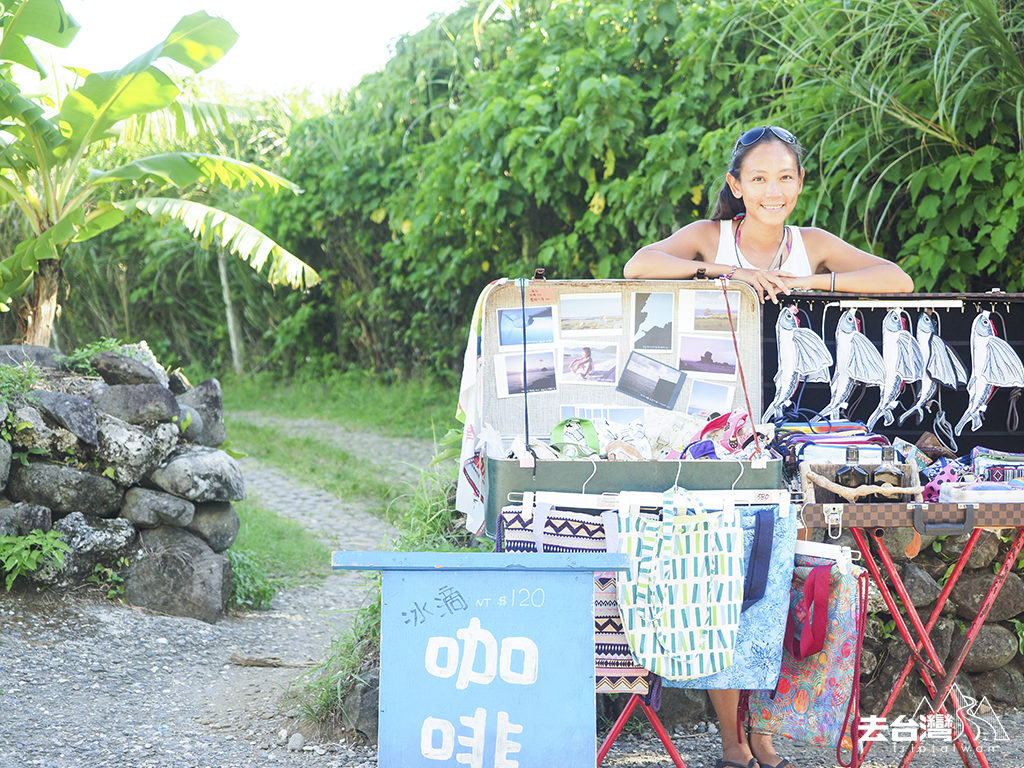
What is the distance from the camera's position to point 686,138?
6809mm

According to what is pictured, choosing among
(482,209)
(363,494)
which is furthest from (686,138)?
(363,494)

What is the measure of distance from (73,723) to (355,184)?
901 centimetres

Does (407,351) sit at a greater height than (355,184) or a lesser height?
lesser

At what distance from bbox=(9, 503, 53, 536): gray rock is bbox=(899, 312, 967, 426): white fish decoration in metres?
4.19

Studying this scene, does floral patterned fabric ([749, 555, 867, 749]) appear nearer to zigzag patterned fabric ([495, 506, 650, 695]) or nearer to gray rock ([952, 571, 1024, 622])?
zigzag patterned fabric ([495, 506, 650, 695])

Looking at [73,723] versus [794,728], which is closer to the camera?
[794,728]

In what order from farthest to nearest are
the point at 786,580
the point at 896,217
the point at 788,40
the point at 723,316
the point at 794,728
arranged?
the point at 788,40
the point at 896,217
the point at 723,316
the point at 794,728
the point at 786,580

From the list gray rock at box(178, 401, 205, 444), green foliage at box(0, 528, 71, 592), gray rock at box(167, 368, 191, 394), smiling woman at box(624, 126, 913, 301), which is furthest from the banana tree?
smiling woman at box(624, 126, 913, 301)

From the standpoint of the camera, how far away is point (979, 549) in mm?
3900

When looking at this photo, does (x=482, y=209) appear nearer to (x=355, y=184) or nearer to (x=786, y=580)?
(x=355, y=184)

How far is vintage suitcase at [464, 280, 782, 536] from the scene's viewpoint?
3.50m

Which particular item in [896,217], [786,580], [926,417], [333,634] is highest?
[896,217]

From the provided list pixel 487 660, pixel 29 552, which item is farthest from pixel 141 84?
pixel 487 660

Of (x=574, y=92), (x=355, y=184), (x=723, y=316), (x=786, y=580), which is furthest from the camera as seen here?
(x=355, y=184)
